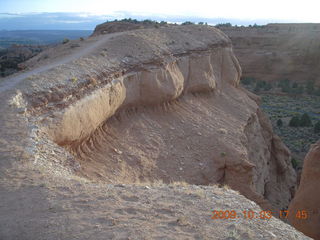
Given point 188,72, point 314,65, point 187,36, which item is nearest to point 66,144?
point 188,72

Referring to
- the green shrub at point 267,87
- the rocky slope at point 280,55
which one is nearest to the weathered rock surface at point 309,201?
the green shrub at point 267,87

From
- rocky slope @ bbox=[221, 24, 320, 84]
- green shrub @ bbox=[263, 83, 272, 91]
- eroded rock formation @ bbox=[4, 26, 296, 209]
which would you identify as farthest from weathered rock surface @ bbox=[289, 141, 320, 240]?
rocky slope @ bbox=[221, 24, 320, 84]

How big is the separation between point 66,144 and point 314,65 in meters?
48.7

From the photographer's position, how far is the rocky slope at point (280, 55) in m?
49.2

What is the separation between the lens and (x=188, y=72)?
55.7ft

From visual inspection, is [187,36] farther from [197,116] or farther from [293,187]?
[293,187]

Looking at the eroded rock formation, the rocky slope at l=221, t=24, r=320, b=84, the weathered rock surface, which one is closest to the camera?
the weathered rock surface

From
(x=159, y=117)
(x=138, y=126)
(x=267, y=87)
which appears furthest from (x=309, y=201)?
(x=267, y=87)

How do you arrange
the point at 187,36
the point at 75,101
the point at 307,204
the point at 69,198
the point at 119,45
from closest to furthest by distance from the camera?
the point at 69,198, the point at 307,204, the point at 75,101, the point at 119,45, the point at 187,36

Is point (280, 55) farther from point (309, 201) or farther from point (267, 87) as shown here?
point (309, 201)

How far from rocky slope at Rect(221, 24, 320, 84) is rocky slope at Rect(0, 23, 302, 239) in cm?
3199

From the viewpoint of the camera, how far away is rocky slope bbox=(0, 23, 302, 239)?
20.9ft

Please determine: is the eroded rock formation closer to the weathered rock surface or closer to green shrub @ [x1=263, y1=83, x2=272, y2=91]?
the weathered rock surface

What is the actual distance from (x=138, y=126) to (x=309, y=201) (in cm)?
669
